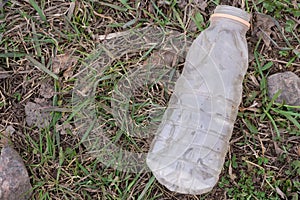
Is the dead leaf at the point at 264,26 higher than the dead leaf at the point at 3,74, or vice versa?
the dead leaf at the point at 264,26

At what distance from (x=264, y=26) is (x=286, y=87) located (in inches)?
16.5

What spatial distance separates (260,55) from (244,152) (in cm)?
63

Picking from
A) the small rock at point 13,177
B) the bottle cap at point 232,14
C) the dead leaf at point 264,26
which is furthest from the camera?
the dead leaf at point 264,26

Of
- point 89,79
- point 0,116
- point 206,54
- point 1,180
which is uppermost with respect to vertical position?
point 206,54

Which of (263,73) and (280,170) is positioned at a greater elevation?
(263,73)

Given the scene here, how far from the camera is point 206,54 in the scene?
3.67 meters

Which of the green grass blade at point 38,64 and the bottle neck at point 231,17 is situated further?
the green grass blade at point 38,64

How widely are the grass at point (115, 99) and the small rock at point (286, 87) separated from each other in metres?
0.05

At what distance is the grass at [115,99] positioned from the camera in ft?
12.3

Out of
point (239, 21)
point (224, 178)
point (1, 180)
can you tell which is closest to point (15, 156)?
point (1, 180)

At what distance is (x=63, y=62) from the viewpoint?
3.83 meters

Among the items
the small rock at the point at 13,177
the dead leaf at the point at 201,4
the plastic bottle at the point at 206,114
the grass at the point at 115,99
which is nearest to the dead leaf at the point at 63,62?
the grass at the point at 115,99

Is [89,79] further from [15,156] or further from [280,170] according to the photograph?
[280,170]

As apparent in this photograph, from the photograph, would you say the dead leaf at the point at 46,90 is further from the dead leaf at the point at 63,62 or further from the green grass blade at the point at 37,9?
the green grass blade at the point at 37,9
